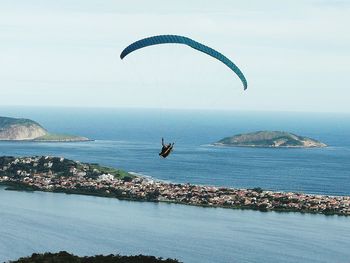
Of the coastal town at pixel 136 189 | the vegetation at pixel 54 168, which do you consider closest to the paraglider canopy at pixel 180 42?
the coastal town at pixel 136 189

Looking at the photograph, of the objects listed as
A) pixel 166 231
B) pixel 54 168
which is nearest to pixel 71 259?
pixel 166 231

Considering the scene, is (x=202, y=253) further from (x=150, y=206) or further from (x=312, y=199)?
(x=312, y=199)

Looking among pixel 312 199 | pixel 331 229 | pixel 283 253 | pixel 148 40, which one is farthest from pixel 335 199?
pixel 148 40

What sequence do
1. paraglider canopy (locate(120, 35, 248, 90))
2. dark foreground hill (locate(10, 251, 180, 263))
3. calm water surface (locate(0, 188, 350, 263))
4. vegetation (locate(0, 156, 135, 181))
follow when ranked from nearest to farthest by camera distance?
1. paraglider canopy (locate(120, 35, 248, 90))
2. dark foreground hill (locate(10, 251, 180, 263))
3. calm water surface (locate(0, 188, 350, 263))
4. vegetation (locate(0, 156, 135, 181))

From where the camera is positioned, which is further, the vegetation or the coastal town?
the vegetation

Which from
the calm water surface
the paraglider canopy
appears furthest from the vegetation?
the paraglider canopy

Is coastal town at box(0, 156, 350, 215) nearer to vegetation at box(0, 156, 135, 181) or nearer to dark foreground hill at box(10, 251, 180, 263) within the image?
vegetation at box(0, 156, 135, 181)

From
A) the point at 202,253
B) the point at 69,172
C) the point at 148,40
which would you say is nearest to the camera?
the point at 148,40

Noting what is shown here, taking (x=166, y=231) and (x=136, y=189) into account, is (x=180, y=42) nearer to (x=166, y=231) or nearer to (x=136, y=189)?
(x=166, y=231)

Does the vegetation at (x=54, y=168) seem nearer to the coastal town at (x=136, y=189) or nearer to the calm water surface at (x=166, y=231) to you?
the coastal town at (x=136, y=189)
